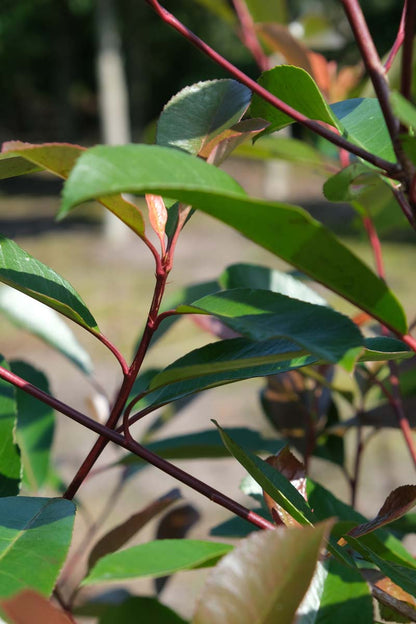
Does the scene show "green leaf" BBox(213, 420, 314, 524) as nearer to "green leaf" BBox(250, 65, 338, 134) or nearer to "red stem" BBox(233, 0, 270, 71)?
"green leaf" BBox(250, 65, 338, 134)

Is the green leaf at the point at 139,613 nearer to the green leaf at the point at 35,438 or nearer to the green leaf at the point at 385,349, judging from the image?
the green leaf at the point at 385,349

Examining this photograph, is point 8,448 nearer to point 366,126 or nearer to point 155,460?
point 155,460

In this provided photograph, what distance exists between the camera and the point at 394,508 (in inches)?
15.8

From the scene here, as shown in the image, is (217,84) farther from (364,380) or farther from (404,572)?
(364,380)

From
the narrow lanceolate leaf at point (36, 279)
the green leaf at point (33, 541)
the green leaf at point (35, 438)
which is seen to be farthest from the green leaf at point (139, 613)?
the green leaf at point (35, 438)

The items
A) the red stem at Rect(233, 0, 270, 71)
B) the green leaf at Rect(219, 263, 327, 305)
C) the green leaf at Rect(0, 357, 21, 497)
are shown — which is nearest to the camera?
the green leaf at Rect(0, 357, 21, 497)

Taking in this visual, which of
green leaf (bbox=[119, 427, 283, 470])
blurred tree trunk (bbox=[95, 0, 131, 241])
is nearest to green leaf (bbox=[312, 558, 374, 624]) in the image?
green leaf (bbox=[119, 427, 283, 470])

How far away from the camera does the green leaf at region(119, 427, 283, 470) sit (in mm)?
724

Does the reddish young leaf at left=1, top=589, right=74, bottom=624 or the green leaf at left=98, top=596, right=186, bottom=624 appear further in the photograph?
the green leaf at left=98, top=596, right=186, bottom=624

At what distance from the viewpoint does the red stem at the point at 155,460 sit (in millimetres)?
381

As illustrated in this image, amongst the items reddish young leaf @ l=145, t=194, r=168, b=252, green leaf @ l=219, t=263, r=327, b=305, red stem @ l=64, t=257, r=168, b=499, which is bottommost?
red stem @ l=64, t=257, r=168, b=499

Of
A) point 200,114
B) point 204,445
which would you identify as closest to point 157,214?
point 200,114

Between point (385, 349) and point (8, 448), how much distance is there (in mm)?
299

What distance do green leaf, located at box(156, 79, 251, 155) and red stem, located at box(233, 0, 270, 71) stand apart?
1.83 feet
